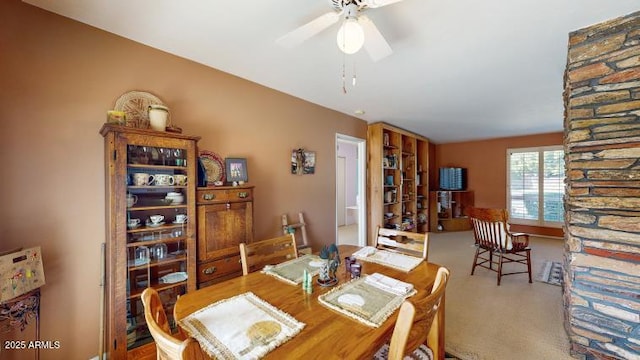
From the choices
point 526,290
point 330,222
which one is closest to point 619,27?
point 526,290

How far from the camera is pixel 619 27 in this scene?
1.67m

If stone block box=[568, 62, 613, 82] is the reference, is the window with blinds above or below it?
below

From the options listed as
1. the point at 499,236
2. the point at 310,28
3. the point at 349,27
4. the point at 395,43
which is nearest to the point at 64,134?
the point at 310,28

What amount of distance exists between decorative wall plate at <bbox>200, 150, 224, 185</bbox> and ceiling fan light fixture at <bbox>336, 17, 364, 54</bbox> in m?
1.62

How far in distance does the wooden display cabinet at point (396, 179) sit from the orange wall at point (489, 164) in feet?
4.38

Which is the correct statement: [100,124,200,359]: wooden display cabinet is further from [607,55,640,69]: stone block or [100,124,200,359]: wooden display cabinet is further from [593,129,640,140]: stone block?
[607,55,640,69]: stone block

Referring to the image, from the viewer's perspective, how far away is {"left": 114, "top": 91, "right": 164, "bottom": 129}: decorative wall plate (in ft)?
6.20

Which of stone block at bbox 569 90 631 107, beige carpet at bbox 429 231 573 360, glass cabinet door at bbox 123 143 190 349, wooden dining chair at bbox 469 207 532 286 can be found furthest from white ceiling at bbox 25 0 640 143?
beige carpet at bbox 429 231 573 360

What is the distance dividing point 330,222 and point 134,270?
7.95ft

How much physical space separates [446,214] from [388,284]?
5711 millimetres

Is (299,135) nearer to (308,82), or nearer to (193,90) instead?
(308,82)

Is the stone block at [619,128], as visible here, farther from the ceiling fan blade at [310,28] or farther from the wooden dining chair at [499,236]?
the ceiling fan blade at [310,28]

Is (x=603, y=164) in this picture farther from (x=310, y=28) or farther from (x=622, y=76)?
(x=310, y=28)

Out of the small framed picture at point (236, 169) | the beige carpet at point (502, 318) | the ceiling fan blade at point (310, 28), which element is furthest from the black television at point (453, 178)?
the ceiling fan blade at point (310, 28)
